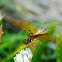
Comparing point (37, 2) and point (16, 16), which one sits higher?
point (37, 2)

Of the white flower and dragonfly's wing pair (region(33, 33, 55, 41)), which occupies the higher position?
dragonfly's wing pair (region(33, 33, 55, 41))

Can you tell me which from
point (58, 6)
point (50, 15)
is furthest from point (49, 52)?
point (58, 6)

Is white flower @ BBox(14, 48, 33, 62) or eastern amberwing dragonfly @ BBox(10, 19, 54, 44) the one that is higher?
eastern amberwing dragonfly @ BBox(10, 19, 54, 44)

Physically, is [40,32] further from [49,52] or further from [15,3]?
[15,3]

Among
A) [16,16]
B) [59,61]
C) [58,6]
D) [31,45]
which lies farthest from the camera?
[58,6]

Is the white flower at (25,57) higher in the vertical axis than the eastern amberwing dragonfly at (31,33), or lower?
lower

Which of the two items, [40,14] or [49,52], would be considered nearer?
[49,52]

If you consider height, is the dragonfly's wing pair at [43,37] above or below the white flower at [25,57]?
above

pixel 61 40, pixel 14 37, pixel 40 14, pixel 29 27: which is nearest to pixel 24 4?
pixel 40 14

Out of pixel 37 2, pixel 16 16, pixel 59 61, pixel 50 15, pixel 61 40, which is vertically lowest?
pixel 59 61

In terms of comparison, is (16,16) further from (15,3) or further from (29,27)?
(29,27)

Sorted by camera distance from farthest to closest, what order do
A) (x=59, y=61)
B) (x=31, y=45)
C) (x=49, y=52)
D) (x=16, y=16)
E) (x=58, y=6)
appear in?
(x=58, y=6) → (x=16, y=16) → (x=49, y=52) → (x=59, y=61) → (x=31, y=45)
